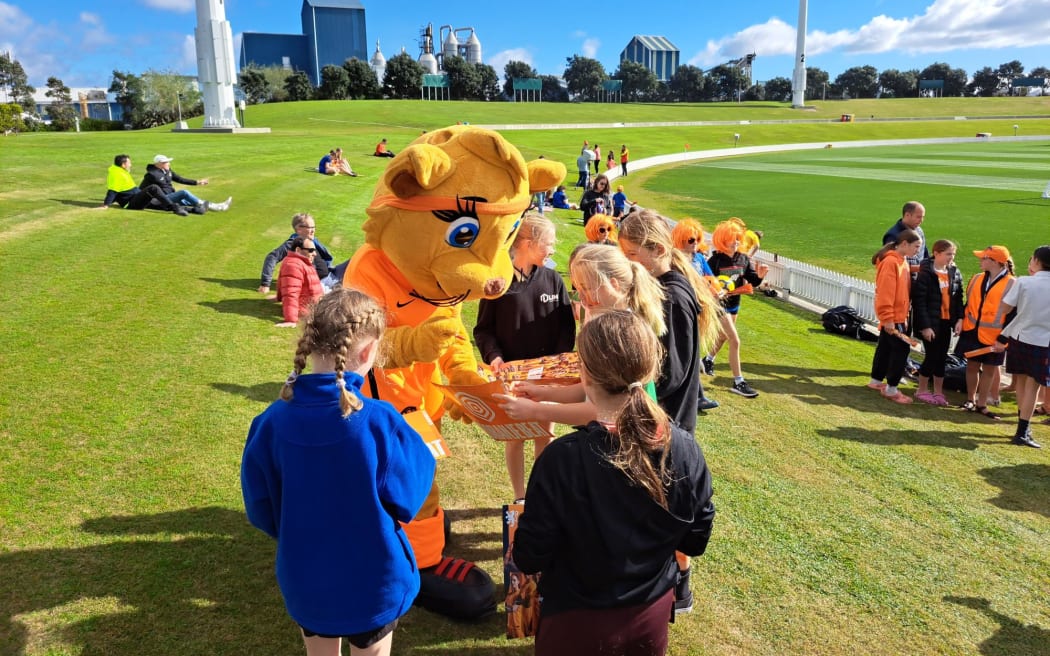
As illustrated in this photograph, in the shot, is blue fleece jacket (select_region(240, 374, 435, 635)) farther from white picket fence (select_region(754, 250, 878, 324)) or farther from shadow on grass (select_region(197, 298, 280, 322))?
white picket fence (select_region(754, 250, 878, 324))

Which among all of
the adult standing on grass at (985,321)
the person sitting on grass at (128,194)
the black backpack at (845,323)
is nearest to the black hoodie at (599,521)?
the adult standing on grass at (985,321)

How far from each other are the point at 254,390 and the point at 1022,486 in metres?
7.31

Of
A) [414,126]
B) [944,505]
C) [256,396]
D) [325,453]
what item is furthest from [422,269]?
[414,126]

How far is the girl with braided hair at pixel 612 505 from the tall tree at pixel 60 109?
82.8m

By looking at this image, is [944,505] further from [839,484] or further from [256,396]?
[256,396]

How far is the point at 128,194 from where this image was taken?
47.3 feet

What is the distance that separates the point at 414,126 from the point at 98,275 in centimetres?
6023

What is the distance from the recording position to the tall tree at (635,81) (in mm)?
138500

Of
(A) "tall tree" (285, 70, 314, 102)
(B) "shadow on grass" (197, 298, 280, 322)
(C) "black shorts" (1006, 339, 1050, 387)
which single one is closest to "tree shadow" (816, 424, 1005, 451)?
(C) "black shorts" (1006, 339, 1050, 387)

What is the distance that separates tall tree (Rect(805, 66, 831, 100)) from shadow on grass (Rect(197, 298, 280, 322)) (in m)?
159

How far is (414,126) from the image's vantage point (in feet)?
218

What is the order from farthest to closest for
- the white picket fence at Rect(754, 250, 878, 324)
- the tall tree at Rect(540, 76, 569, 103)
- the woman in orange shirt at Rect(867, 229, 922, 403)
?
the tall tree at Rect(540, 76, 569, 103) → the white picket fence at Rect(754, 250, 878, 324) → the woman in orange shirt at Rect(867, 229, 922, 403)

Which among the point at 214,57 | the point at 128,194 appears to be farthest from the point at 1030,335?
the point at 214,57

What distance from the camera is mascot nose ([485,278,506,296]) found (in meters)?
4.01
